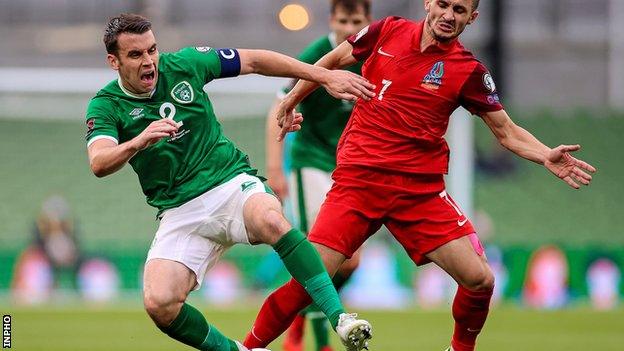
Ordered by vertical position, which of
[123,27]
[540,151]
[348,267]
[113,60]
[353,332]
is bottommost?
[348,267]

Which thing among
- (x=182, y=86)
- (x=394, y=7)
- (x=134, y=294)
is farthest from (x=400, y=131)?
(x=394, y=7)

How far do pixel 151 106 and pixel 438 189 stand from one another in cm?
171

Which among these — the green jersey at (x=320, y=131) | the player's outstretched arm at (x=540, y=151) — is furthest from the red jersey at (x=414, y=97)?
the green jersey at (x=320, y=131)

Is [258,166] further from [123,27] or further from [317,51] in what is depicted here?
[123,27]

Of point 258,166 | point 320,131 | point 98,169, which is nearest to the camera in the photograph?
point 98,169

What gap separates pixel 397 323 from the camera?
43.3ft

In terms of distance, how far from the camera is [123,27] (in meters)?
6.89

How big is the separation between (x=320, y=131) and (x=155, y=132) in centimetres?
297

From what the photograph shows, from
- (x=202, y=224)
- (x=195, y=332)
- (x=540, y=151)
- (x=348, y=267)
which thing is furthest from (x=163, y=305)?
(x=540, y=151)

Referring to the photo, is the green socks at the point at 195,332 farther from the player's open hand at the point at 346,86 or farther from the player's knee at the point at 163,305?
the player's open hand at the point at 346,86

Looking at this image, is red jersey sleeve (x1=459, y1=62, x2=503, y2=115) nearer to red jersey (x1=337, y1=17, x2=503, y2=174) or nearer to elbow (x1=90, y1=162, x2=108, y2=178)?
red jersey (x1=337, y1=17, x2=503, y2=174)

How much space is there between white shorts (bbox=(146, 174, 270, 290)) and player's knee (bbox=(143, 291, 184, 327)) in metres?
0.23

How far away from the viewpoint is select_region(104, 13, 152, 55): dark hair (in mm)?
6887

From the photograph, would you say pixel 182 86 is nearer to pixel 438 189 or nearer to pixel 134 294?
pixel 438 189
